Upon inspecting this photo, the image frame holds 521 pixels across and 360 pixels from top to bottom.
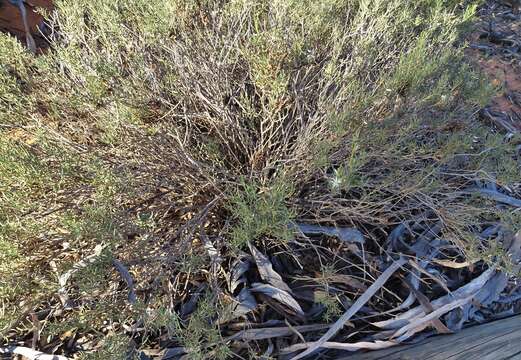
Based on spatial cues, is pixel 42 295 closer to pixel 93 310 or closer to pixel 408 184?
pixel 93 310

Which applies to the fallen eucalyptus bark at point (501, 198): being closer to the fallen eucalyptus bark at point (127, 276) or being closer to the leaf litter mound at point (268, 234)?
the leaf litter mound at point (268, 234)

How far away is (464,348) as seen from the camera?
189 cm

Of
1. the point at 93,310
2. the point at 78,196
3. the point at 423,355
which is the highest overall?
the point at 78,196

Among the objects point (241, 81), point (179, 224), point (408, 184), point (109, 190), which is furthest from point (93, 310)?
point (408, 184)

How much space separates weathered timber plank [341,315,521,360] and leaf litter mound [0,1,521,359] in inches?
2.3

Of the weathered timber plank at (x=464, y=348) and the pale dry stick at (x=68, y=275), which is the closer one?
the pale dry stick at (x=68, y=275)

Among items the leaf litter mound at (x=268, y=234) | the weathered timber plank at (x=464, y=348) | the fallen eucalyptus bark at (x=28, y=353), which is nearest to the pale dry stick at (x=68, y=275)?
→ the leaf litter mound at (x=268, y=234)

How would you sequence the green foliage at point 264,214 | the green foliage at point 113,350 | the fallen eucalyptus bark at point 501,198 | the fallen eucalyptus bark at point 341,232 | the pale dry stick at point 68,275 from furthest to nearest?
1. the fallen eucalyptus bark at point 501,198
2. the fallen eucalyptus bark at point 341,232
3. the green foliage at point 264,214
4. the pale dry stick at point 68,275
5. the green foliage at point 113,350

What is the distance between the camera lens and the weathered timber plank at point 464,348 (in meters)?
1.82

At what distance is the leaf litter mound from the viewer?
1.83m

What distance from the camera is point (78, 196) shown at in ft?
6.55

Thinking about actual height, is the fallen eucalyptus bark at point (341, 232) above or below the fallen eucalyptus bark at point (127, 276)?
below

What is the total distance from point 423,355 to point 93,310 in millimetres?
1228

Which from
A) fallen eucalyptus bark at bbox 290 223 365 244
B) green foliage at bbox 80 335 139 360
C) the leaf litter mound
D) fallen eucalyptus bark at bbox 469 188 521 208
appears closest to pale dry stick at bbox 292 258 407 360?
the leaf litter mound
